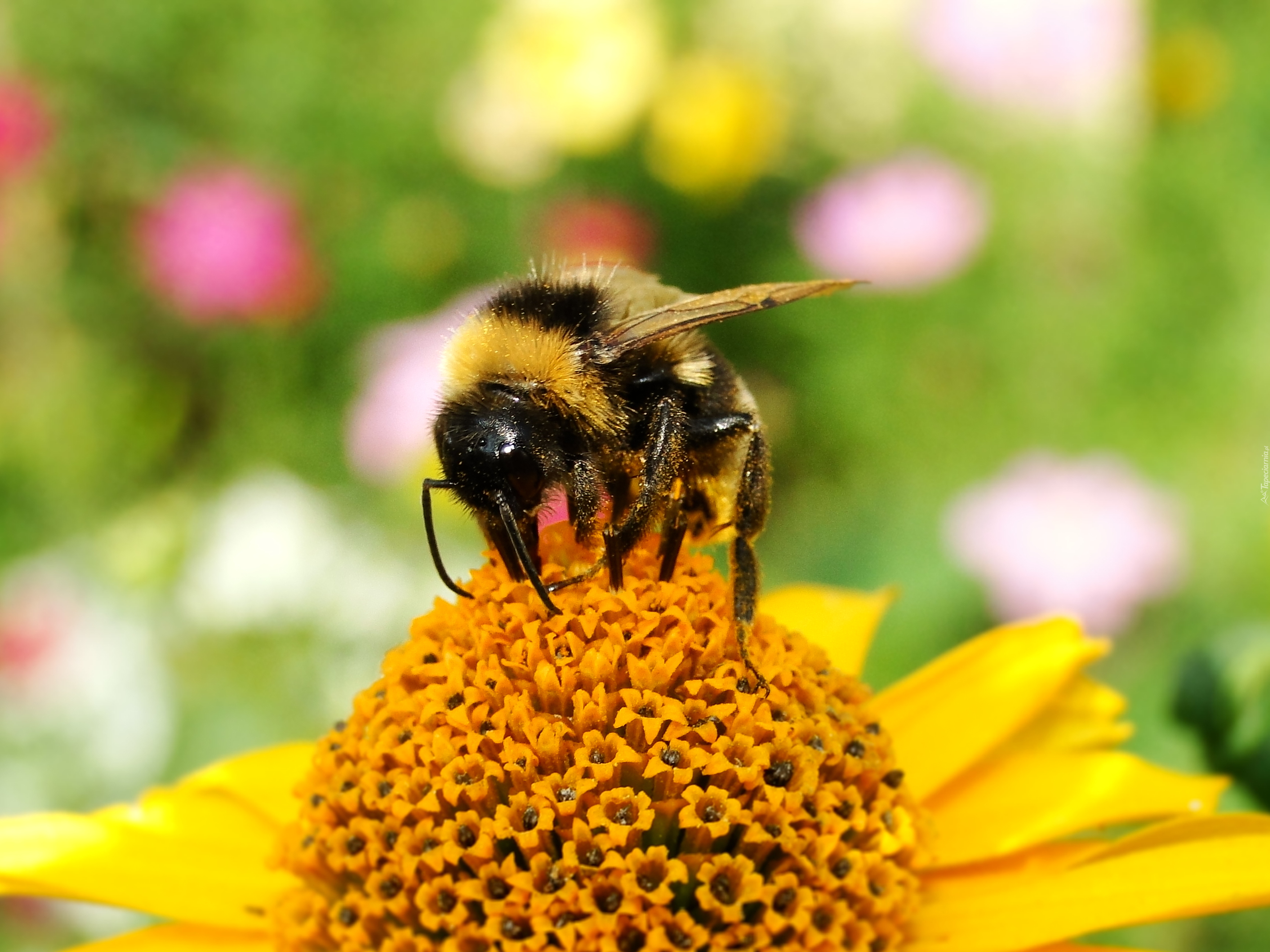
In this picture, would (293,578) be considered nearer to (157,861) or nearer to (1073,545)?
(157,861)

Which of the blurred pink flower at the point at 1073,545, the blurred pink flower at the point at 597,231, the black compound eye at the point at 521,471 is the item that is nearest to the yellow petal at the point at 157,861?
the black compound eye at the point at 521,471

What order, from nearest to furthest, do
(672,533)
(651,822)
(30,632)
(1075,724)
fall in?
(651,822) → (672,533) → (1075,724) → (30,632)

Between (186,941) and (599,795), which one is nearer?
(599,795)

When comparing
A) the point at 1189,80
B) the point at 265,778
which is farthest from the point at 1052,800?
the point at 1189,80

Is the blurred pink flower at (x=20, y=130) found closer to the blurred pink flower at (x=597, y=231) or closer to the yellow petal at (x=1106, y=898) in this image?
the blurred pink flower at (x=597, y=231)

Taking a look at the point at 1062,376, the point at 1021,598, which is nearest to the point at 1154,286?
the point at 1062,376

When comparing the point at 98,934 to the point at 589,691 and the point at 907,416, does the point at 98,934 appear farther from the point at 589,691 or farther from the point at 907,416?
the point at 907,416
